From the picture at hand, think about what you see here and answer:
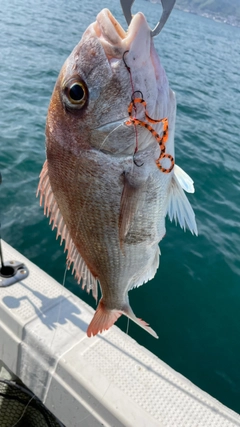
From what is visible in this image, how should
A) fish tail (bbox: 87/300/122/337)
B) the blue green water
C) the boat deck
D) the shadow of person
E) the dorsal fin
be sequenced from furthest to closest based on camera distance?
1. the blue green water
2. the shadow of person
3. the boat deck
4. fish tail (bbox: 87/300/122/337)
5. the dorsal fin

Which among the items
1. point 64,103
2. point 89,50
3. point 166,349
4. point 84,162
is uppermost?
point 89,50

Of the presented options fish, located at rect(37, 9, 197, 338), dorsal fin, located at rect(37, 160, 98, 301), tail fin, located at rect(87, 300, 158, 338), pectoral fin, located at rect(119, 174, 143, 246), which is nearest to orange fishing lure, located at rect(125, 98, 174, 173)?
fish, located at rect(37, 9, 197, 338)

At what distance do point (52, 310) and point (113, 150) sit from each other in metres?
1.88

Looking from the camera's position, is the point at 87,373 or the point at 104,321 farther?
the point at 87,373

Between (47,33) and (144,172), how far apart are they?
1963 centimetres

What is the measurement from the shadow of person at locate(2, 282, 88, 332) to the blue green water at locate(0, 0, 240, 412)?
148 centimetres

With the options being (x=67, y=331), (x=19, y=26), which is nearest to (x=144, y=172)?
(x=67, y=331)

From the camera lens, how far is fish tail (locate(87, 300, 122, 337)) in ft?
5.49

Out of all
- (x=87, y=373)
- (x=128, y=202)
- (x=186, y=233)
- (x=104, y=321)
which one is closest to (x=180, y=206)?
(x=128, y=202)

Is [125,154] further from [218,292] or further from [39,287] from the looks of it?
[218,292]

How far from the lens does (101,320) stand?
1695 millimetres

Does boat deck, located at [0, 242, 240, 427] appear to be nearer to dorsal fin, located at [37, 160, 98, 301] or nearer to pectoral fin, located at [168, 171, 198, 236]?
dorsal fin, located at [37, 160, 98, 301]

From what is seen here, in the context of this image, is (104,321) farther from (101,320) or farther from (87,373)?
(87,373)

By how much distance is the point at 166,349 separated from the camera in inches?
167
